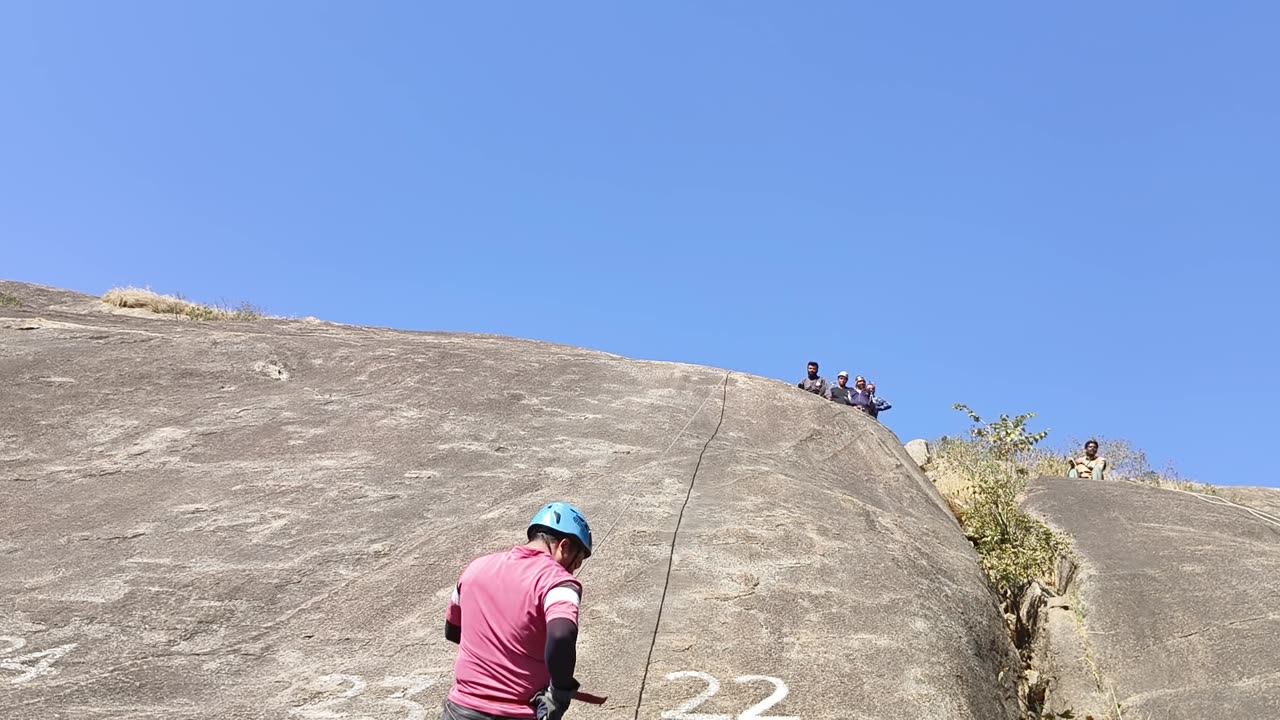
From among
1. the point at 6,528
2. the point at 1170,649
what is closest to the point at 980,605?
the point at 1170,649

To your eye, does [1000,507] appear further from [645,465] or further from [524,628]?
[524,628]

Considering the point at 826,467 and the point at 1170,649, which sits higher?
the point at 826,467

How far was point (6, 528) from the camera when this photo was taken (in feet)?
23.5

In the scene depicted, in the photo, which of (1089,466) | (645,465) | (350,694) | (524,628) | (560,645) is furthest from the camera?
(1089,466)

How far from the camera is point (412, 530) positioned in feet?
23.3

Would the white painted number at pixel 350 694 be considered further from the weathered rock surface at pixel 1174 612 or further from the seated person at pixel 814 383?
the seated person at pixel 814 383

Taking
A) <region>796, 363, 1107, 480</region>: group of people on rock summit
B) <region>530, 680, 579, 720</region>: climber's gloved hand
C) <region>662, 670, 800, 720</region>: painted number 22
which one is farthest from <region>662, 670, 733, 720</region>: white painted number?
<region>796, 363, 1107, 480</region>: group of people on rock summit

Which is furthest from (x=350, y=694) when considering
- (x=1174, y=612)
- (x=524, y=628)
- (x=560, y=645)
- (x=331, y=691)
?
(x=1174, y=612)

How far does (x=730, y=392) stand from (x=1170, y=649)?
15.4ft

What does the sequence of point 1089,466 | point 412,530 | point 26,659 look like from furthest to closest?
1. point 1089,466
2. point 412,530
3. point 26,659

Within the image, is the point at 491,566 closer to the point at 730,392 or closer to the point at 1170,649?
the point at 1170,649

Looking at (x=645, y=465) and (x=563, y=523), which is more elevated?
(x=645, y=465)

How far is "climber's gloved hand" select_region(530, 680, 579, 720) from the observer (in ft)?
11.0

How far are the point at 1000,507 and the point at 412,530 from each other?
5.11m
